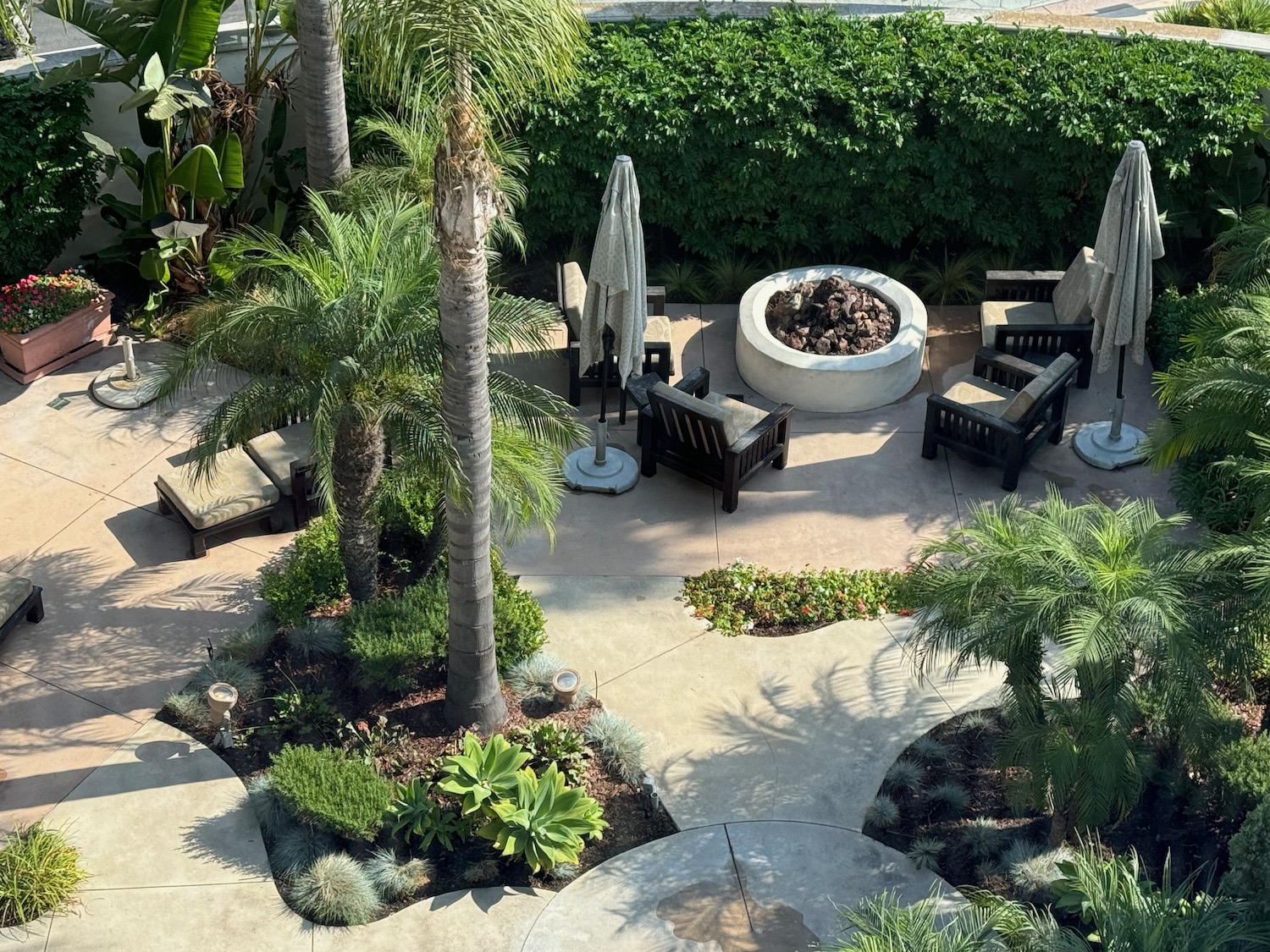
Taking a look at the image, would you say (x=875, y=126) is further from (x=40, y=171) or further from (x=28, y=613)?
(x=28, y=613)

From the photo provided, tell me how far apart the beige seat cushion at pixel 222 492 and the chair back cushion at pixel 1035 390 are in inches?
259

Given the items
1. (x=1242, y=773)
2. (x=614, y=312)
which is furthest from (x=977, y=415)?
(x=1242, y=773)

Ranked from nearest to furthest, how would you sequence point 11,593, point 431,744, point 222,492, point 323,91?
1. point 431,744
2. point 11,593
3. point 222,492
4. point 323,91

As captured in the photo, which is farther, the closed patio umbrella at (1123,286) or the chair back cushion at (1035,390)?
the chair back cushion at (1035,390)

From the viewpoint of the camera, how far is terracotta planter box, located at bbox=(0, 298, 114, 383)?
15.2 m

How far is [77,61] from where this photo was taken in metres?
14.8

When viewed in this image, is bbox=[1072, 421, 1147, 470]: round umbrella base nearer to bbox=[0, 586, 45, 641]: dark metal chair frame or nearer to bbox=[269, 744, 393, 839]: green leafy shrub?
bbox=[269, 744, 393, 839]: green leafy shrub

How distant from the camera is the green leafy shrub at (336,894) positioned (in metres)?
10.5

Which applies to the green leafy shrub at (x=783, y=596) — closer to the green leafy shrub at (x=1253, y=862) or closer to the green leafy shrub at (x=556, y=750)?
the green leafy shrub at (x=556, y=750)

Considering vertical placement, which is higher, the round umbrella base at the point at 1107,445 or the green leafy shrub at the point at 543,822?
the round umbrella base at the point at 1107,445

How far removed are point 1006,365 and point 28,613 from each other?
9028 mm

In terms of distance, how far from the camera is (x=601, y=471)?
14.5 metres

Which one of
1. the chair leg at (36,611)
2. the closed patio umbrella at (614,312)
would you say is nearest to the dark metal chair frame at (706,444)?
the closed patio umbrella at (614,312)

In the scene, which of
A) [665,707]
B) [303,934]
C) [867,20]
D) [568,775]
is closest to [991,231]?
[867,20]
